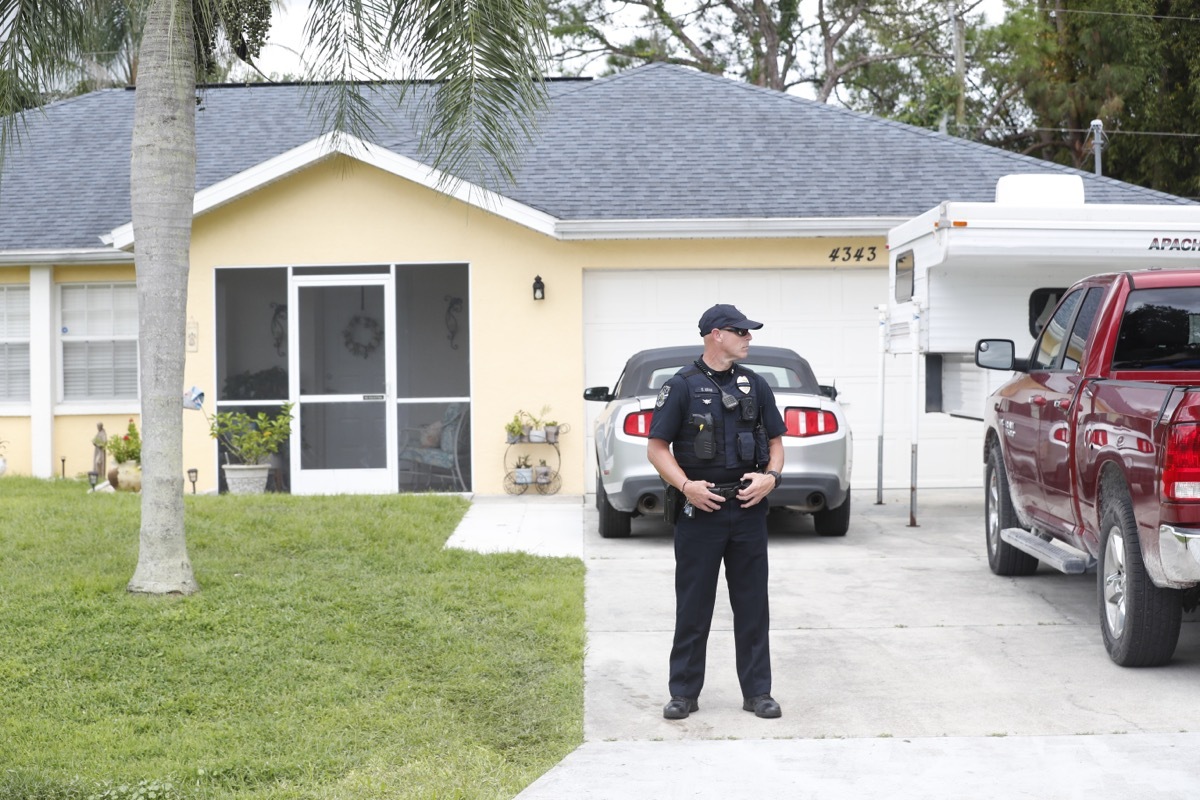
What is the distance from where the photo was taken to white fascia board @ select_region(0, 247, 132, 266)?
52.0 feet

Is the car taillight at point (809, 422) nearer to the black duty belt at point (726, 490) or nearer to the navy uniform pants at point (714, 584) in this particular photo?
the navy uniform pants at point (714, 584)

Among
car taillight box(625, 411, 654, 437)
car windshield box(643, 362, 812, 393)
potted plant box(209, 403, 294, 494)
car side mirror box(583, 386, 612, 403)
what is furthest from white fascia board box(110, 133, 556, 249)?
car taillight box(625, 411, 654, 437)

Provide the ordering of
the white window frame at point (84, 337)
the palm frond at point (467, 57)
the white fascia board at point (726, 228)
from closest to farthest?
the palm frond at point (467, 57) → the white fascia board at point (726, 228) → the white window frame at point (84, 337)

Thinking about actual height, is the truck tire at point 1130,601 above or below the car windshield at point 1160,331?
below

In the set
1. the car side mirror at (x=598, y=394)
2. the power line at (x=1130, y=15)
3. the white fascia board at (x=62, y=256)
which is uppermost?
the power line at (x=1130, y=15)

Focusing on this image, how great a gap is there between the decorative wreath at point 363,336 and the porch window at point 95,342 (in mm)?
3049

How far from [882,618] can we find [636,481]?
2.90 meters

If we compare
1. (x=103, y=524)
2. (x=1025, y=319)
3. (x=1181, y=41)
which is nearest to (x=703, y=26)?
(x=1181, y=41)

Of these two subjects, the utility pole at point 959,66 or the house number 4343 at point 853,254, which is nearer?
the house number 4343 at point 853,254

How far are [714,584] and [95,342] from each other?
12.2 m

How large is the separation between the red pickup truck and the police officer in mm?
1776

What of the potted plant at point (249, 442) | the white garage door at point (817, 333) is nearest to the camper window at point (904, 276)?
the white garage door at point (817, 333)

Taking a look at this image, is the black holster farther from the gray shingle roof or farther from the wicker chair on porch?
the wicker chair on porch

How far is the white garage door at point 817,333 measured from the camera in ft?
50.7
